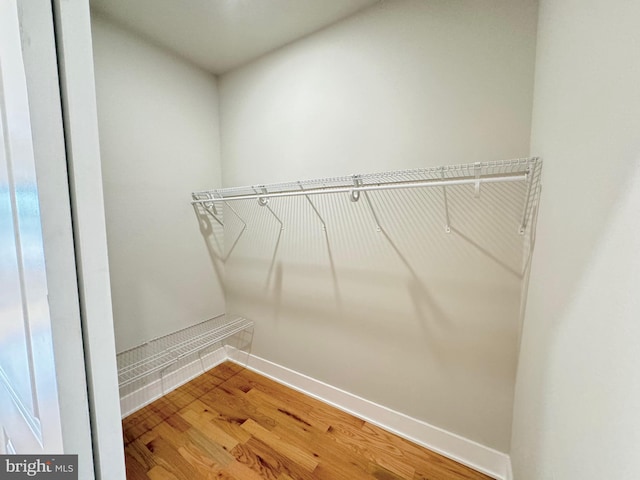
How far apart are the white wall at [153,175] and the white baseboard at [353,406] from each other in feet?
1.19

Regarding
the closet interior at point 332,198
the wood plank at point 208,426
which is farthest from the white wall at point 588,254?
the wood plank at point 208,426

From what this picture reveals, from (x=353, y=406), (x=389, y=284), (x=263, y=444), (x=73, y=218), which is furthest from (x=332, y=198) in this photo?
(x=263, y=444)

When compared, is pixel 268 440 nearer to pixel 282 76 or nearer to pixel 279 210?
pixel 279 210

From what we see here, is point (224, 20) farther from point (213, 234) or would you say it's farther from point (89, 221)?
point (89, 221)

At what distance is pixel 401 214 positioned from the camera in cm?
132

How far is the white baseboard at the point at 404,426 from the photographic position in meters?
1.20

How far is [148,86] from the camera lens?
5.33ft

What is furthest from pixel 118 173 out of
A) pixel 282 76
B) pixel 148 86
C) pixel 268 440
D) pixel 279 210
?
pixel 268 440

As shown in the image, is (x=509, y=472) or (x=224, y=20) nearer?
(x=509, y=472)

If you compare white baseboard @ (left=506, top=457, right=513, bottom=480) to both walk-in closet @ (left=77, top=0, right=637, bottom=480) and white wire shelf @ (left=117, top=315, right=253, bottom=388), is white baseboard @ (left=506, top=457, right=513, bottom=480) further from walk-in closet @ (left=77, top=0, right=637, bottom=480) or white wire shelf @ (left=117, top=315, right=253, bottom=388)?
white wire shelf @ (left=117, top=315, right=253, bottom=388)

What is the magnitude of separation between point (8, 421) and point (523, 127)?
1.99 metres

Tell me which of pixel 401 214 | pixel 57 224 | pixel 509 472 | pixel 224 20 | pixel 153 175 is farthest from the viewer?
pixel 153 175

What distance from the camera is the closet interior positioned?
3.67 ft

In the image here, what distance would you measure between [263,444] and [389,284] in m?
1.11
